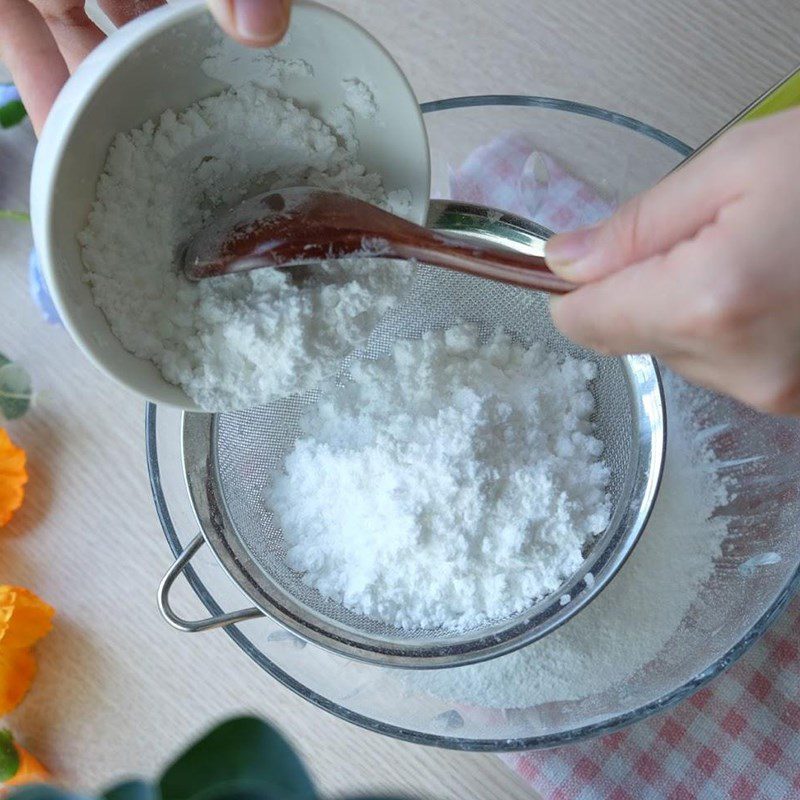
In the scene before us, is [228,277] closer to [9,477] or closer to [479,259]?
[479,259]

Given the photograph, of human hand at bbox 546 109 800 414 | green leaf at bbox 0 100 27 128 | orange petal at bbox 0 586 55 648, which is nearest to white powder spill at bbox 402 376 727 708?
human hand at bbox 546 109 800 414

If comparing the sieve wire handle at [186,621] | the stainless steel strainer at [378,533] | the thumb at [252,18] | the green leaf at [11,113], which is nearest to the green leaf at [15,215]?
the green leaf at [11,113]

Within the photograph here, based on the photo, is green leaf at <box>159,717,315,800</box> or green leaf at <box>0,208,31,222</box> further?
green leaf at <box>0,208,31,222</box>

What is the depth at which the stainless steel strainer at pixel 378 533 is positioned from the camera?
2.70 feet

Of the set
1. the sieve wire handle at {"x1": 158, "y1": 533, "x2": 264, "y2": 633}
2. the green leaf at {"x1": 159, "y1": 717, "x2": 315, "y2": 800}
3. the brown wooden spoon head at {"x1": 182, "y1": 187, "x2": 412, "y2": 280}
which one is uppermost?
the brown wooden spoon head at {"x1": 182, "y1": 187, "x2": 412, "y2": 280}

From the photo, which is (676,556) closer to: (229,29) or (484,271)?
(484,271)

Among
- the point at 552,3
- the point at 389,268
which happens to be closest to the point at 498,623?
the point at 389,268

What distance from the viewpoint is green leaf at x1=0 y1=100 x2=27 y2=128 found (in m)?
1.00

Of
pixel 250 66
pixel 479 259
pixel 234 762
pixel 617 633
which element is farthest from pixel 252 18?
pixel 617 633

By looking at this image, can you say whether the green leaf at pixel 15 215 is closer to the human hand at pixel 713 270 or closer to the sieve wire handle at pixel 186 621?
the sieve wire handle at pixel 186 621

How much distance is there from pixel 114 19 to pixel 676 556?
84 cm

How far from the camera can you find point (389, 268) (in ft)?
2.36

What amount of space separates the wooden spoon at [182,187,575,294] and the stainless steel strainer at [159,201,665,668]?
203mm

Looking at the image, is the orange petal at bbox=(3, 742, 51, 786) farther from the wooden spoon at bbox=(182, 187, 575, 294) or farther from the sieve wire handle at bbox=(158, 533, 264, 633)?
the wooden spoon at bbox=(182, 187, 575, 294)
